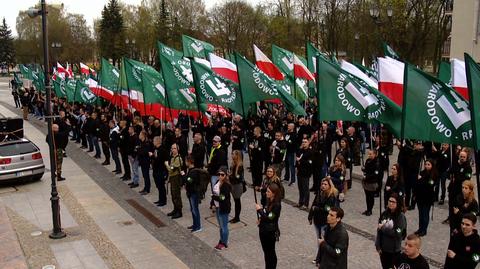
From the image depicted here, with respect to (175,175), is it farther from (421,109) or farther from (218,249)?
(421,109)

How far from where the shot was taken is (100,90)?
20.9 m

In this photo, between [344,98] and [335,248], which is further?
[344,98]

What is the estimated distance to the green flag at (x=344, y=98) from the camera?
32.4 feet

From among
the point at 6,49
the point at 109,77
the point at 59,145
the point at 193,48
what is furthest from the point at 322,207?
the point at 6,49

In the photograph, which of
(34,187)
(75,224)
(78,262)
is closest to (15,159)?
(34,187)

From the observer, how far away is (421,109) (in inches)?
309

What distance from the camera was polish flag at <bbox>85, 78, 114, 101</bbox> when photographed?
20.3 metres

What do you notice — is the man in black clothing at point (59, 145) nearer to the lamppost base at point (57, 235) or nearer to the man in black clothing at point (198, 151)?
the man in black clothing at point (198, 151)

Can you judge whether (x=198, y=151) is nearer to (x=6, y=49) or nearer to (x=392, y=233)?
(x=392, y=233)

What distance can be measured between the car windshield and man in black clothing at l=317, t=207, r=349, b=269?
1137cm

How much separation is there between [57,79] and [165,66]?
16.5 meters

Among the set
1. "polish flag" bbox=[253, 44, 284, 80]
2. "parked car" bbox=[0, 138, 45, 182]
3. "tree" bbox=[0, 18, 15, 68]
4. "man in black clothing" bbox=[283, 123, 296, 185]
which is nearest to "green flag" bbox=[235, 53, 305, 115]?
"man in black clothing" bbox=[283, 123, 296, 185]

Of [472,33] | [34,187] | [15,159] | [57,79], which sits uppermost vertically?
[472,33]

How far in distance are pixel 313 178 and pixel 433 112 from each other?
597 cm
